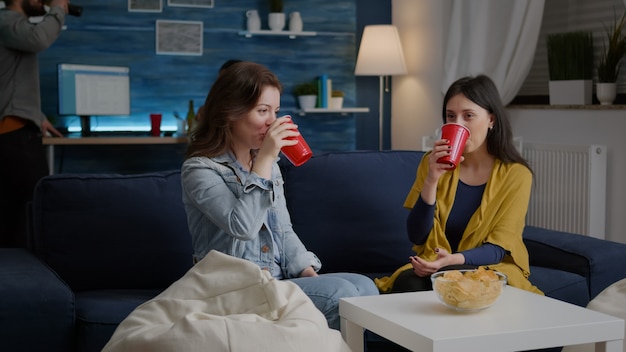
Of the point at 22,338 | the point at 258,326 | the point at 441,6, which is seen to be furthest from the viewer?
the point at 441,6

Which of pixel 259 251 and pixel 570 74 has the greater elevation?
pixel 570 74

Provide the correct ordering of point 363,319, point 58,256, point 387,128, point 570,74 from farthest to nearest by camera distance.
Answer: point 387,128, point 570,74, point 58,256, point 363,319

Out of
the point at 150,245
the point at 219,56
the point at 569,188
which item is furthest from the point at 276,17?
the point at 150,245

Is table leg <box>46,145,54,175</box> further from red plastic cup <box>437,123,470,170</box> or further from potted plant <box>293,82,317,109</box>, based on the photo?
red plastic cup <box>437,123,470,170</box>

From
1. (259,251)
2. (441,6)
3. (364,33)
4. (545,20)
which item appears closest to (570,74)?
(545,20)

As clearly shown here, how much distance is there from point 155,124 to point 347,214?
2785 millimetres

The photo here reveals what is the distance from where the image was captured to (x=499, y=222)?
2.65 metres

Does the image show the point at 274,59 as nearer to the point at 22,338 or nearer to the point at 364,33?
the point at 364,33

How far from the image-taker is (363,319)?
6.88ft

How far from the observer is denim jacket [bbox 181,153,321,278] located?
234cm

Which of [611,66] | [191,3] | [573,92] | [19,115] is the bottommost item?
[19,115]

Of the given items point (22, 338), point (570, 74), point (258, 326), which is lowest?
point (22, 338)

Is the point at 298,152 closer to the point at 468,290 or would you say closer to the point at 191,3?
the point at 468,290

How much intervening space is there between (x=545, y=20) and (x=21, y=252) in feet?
11.2
